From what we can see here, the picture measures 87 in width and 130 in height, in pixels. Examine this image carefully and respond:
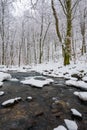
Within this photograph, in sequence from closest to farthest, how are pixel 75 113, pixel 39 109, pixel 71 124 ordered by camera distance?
1. pixel 71 124
2. pixel 75 113
3. pixel 39 109

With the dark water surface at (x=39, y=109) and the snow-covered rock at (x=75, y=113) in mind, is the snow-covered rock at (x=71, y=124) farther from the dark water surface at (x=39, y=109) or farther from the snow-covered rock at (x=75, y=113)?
the snow-covered rock at (x=75, y=113)

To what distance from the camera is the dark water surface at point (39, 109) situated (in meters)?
3.61

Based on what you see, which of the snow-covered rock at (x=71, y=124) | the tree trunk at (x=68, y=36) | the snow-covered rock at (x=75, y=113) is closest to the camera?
the snow-covered rock at (x=71, y=124)

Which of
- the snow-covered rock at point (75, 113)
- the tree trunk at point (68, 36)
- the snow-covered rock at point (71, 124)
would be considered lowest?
the snow-covered rock at point (71, 124)

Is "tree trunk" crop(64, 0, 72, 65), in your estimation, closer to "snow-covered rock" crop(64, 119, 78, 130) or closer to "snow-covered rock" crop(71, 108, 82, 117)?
"snow-covered rock" crop(71, 108, 82, 117)

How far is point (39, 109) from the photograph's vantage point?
4.12 m

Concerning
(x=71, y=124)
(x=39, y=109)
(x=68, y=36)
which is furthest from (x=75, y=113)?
(x=68, y=36)

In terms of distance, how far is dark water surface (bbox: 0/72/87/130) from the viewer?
3609 mm

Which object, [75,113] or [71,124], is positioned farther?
[75,113]

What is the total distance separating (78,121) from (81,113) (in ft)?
1.04

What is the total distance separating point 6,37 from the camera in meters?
25.4

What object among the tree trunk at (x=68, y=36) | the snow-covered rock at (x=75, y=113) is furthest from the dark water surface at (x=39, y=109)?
the tree trunk at (x=68, y=36)

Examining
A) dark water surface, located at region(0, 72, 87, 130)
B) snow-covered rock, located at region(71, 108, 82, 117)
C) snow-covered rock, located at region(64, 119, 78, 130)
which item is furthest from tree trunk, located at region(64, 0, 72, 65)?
snow-covered rock, located at region(64, 119, 78, 130)

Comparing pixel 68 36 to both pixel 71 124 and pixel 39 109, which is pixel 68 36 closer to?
pixel 39 109
